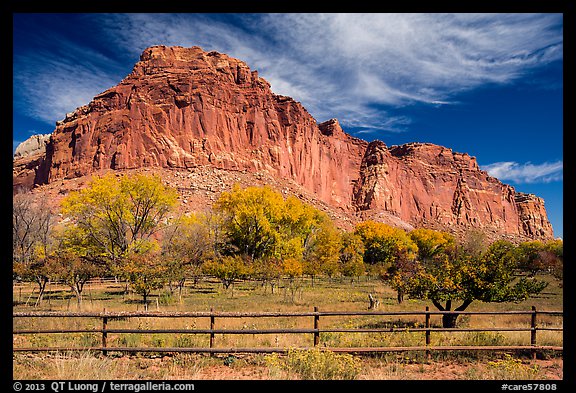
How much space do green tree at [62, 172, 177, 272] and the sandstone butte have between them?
45.1m

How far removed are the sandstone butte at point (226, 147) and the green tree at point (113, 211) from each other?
45081 mm

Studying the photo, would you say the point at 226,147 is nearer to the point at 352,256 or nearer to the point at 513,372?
the point at 352,256

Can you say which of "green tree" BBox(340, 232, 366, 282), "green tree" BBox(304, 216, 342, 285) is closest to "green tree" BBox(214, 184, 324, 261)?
"green tree" BBox(304, 216, 342, 285)

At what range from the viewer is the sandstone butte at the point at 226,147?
101 meters

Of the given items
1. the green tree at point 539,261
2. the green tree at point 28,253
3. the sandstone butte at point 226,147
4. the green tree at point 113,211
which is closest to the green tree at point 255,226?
the green tree at point 113,211

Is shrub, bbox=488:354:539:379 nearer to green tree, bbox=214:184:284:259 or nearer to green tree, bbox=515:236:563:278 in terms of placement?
green tree, bbox=214:184:284:259

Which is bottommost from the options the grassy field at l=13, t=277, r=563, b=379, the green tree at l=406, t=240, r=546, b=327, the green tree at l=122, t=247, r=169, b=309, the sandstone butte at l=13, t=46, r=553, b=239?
the grassy field at l=13, t=277, r=563, b=379

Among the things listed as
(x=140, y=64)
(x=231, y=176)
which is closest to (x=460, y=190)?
(x=231, y=176)

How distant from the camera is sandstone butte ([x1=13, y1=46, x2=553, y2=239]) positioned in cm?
10112
